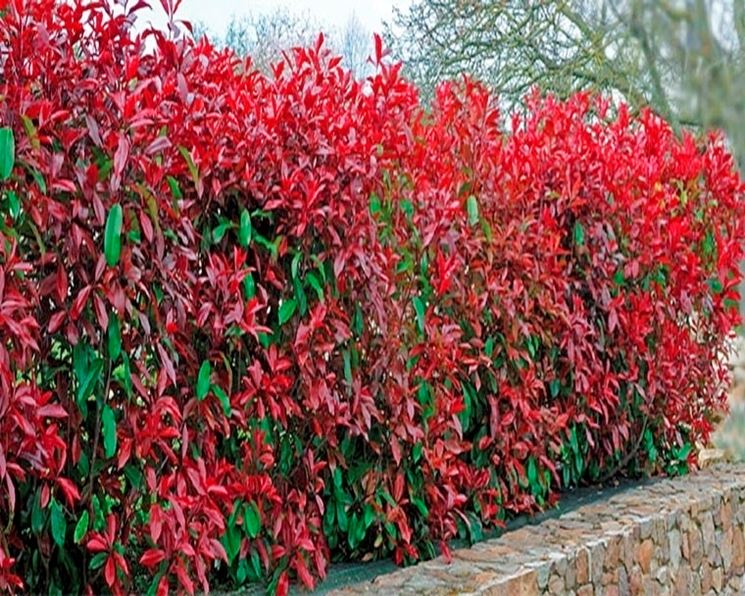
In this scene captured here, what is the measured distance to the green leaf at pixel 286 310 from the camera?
107 inches

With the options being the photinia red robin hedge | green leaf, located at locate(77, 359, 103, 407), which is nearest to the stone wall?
the photinia red robin hedge

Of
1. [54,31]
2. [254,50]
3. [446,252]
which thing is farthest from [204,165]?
[254,50]

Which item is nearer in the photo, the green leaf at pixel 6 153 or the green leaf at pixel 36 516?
the green leaf at pixel 6 153

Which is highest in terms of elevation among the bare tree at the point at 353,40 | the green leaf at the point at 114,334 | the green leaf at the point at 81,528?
the bare tree at the point at 353,40

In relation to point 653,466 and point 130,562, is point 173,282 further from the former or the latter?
point 653,466

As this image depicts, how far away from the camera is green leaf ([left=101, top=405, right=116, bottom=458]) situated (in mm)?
2320

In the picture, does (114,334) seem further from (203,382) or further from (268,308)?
(268,308)

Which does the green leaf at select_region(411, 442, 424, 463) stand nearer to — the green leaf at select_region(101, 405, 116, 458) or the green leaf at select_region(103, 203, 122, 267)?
the green leaf at select_region(101, 405, 116, 458)

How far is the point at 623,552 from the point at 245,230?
2.14 metres

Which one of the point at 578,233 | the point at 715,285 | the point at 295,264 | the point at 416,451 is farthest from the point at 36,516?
the point at 715,285

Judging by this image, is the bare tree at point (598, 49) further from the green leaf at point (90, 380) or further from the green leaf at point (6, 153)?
the green leaf at point (6, 153)

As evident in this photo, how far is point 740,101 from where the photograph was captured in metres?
8.29

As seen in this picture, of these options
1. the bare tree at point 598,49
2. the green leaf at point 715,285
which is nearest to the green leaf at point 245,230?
the green leaf at point 715,285

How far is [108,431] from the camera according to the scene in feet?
7.62
